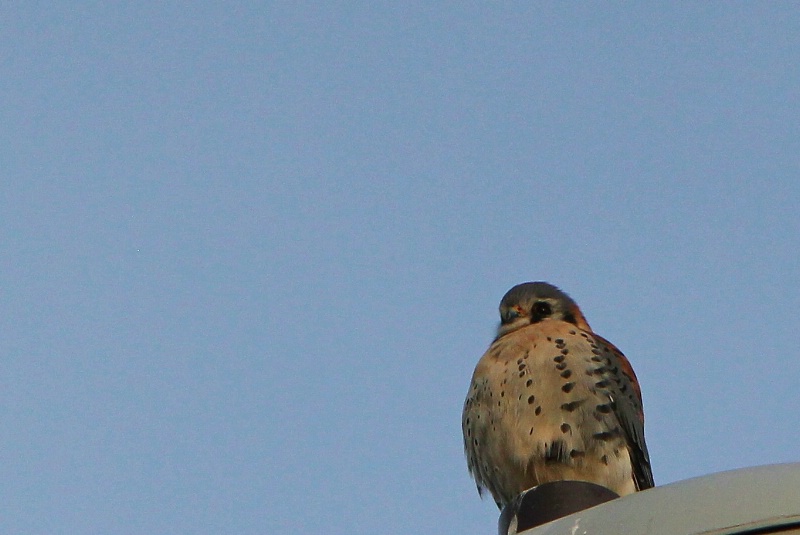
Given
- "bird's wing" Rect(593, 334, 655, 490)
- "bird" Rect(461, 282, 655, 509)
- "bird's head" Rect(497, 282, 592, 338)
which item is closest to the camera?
Answer: "bird" Rect(461, 282, 655, 509)

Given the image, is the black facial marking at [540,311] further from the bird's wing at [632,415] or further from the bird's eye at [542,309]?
the bird's wing at [632,415]

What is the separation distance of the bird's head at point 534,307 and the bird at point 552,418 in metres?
0.58

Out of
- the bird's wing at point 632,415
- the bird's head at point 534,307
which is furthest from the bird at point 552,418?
the bird's head at point 534,307

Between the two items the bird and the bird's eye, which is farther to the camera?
the bird's eye

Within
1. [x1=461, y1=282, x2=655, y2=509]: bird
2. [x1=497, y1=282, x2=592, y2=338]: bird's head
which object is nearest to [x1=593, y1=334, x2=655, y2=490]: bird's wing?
[x1=461, y1=282, x2=655, y2=509]: bird

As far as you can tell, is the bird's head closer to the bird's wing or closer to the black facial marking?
the black facial marking

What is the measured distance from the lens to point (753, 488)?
92.0 inches

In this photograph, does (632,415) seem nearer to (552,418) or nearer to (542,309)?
(552,418)

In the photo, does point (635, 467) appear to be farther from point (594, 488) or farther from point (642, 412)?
point (594, 488)

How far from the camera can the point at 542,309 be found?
23.1 ft

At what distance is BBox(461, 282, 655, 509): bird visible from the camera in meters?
5.54

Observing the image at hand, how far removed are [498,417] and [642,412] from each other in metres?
1.05

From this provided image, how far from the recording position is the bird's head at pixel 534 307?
692cm

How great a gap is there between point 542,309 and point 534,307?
58mm
